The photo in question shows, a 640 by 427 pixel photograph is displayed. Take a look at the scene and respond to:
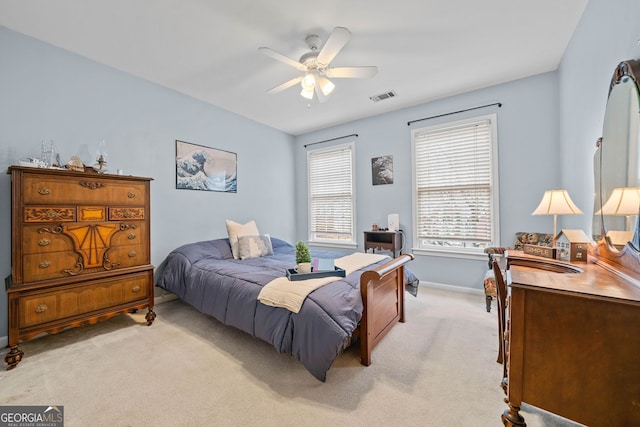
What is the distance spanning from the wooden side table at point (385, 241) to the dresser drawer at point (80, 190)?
312 centimetres

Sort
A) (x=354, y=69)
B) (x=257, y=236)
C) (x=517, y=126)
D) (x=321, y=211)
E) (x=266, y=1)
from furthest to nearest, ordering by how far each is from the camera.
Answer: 1. (x=321, y=211)
2. (x=257, y=236)
3. (x=517, y=126)
4. (x=354, y=69)
5. (x=266, y=1)

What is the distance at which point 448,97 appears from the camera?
12.3 ft

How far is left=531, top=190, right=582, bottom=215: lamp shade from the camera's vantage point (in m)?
2.00

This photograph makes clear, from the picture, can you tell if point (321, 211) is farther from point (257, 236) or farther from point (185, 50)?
point (185, 50)

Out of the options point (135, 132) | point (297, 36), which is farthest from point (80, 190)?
point (297, 36)

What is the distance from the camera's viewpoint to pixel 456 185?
3.70 meters

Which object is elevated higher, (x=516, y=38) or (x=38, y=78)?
(x=516, y=38)

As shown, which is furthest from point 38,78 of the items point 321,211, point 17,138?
point 321,211

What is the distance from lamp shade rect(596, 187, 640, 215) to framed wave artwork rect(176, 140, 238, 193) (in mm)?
4193

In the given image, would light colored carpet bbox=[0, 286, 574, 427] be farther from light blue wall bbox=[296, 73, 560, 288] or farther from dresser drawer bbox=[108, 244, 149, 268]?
light blue wall bbox=[296, 73, 560, 288]

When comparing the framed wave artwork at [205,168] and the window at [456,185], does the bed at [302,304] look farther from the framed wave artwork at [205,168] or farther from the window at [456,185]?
the window at [456,185]

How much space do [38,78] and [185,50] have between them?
4.65 feet

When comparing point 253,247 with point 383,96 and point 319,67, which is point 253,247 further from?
point 383,96

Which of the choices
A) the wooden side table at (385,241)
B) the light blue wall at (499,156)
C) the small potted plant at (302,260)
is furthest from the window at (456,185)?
the small potted plant at (302,260)
